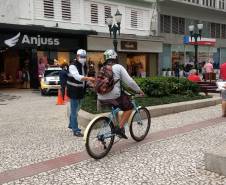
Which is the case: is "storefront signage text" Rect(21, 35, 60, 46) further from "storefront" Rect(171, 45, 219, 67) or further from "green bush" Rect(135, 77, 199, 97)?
"green bush" Rect(135, 77, 199, 97)

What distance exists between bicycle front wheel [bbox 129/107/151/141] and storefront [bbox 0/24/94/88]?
1747cm

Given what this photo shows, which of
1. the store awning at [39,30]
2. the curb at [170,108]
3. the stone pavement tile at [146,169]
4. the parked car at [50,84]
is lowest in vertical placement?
the stone pavement tile at [146,169]

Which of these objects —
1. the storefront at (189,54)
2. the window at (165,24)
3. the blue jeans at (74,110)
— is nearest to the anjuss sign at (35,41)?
the window at (165,24)

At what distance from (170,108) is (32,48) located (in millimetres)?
16361

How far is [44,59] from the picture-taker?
26.9 meters

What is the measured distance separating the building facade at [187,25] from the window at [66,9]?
380 inches

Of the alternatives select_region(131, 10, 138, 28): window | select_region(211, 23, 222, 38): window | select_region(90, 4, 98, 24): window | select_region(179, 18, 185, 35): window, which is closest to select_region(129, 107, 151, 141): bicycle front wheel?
select_region(90, 4, 98, 24): window

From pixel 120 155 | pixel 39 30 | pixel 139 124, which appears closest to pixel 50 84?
pixel 39 30

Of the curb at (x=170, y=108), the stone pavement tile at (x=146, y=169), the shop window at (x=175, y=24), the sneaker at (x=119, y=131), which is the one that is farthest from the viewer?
the shop window at (x=175, y=24)

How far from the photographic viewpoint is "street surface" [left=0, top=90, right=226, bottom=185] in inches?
216

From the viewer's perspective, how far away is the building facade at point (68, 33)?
80.6 ft

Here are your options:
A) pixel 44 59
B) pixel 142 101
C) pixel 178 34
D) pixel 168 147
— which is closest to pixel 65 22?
pixel 44 59

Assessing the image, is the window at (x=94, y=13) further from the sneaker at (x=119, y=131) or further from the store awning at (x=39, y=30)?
the sneaker at (x=119, y=131)

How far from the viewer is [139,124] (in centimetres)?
787
